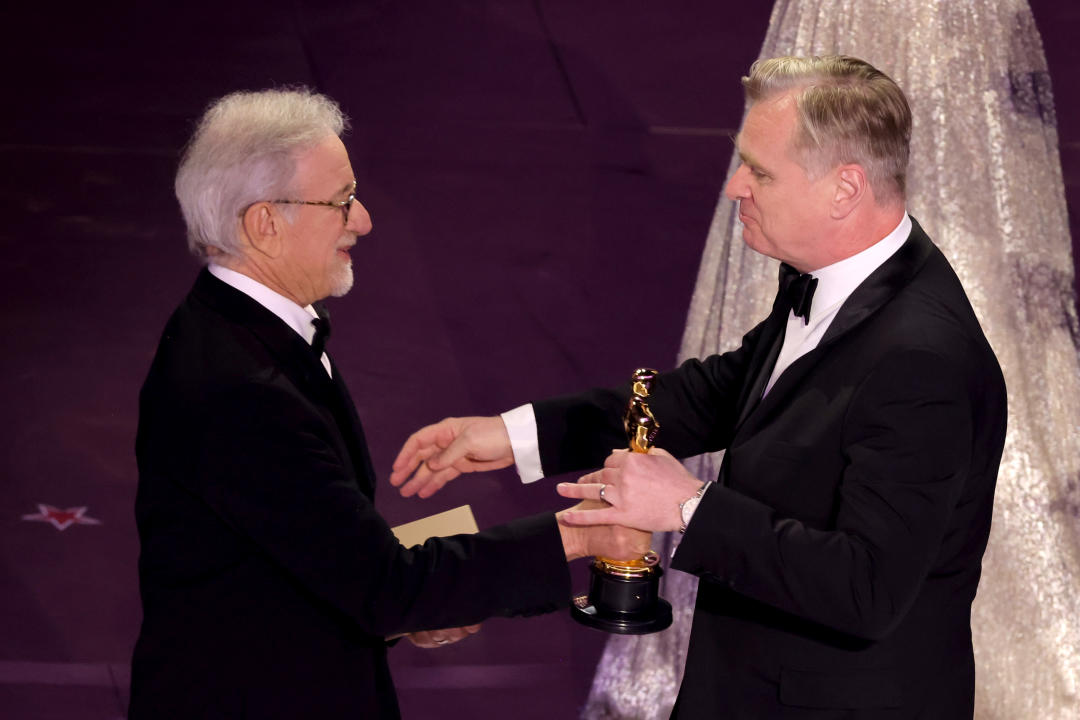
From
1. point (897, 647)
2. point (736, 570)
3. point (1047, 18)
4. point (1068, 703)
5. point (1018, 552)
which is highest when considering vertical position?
point (1047, 18)

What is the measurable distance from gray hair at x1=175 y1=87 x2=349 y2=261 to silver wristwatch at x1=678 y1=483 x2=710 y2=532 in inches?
34.2

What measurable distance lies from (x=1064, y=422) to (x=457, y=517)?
2329mm

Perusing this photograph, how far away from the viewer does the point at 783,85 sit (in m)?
1.98

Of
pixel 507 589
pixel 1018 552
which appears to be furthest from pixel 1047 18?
pixel 507 589

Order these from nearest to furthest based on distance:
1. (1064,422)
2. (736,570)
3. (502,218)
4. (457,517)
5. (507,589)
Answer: (736,570), (507,589), (457,517), (1064,422), (502,218)

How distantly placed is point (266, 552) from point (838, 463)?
2.99 feet

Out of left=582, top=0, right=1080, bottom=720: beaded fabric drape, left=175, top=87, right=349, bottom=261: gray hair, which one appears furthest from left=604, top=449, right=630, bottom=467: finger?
left=582, top=0, right=1080, bottom=720: beaded fabric drape

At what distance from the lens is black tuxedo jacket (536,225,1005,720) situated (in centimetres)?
171

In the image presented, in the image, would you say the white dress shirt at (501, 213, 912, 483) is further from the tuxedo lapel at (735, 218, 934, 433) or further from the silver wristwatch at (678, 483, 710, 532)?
the silver wristwatch at (678, 483, 710, 532)

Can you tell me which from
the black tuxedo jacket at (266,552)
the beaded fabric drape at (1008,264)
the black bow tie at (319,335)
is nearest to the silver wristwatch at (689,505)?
the black tuxedo jacket at (266,552)

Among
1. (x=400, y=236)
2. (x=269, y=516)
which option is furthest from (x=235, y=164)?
(x=400, y=236)

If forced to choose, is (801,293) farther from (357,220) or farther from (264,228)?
(264,228)

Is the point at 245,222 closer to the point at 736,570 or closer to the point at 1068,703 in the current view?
the point at 736,570

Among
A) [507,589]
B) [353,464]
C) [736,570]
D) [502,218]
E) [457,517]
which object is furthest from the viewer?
[502,218]
